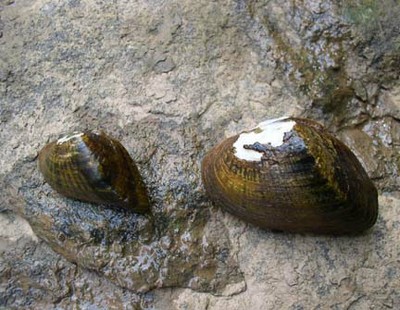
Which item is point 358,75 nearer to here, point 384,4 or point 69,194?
point 384,4

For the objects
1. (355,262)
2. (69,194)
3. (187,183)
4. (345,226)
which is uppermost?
(69,194)

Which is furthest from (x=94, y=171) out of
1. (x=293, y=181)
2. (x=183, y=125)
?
(x=293, y=181)

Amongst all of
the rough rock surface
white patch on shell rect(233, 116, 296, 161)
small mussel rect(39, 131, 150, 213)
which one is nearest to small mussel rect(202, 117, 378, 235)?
white patch on shell rect(233, 116, 296, 161)

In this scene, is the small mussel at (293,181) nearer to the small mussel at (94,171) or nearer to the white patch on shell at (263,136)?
the white patch on shell at (263,136)

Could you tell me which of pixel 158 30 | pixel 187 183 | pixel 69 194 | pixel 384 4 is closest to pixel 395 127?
pixel 384 4

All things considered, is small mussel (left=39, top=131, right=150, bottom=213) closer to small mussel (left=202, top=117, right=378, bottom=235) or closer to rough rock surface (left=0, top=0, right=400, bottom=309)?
rough rock surface (left=0, top=0, right=400, bottom=309)

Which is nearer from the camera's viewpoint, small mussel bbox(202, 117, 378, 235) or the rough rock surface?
small mussel bbox(202, 117, 378, 235)

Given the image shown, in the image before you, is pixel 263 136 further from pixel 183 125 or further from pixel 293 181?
pixel 183 125
